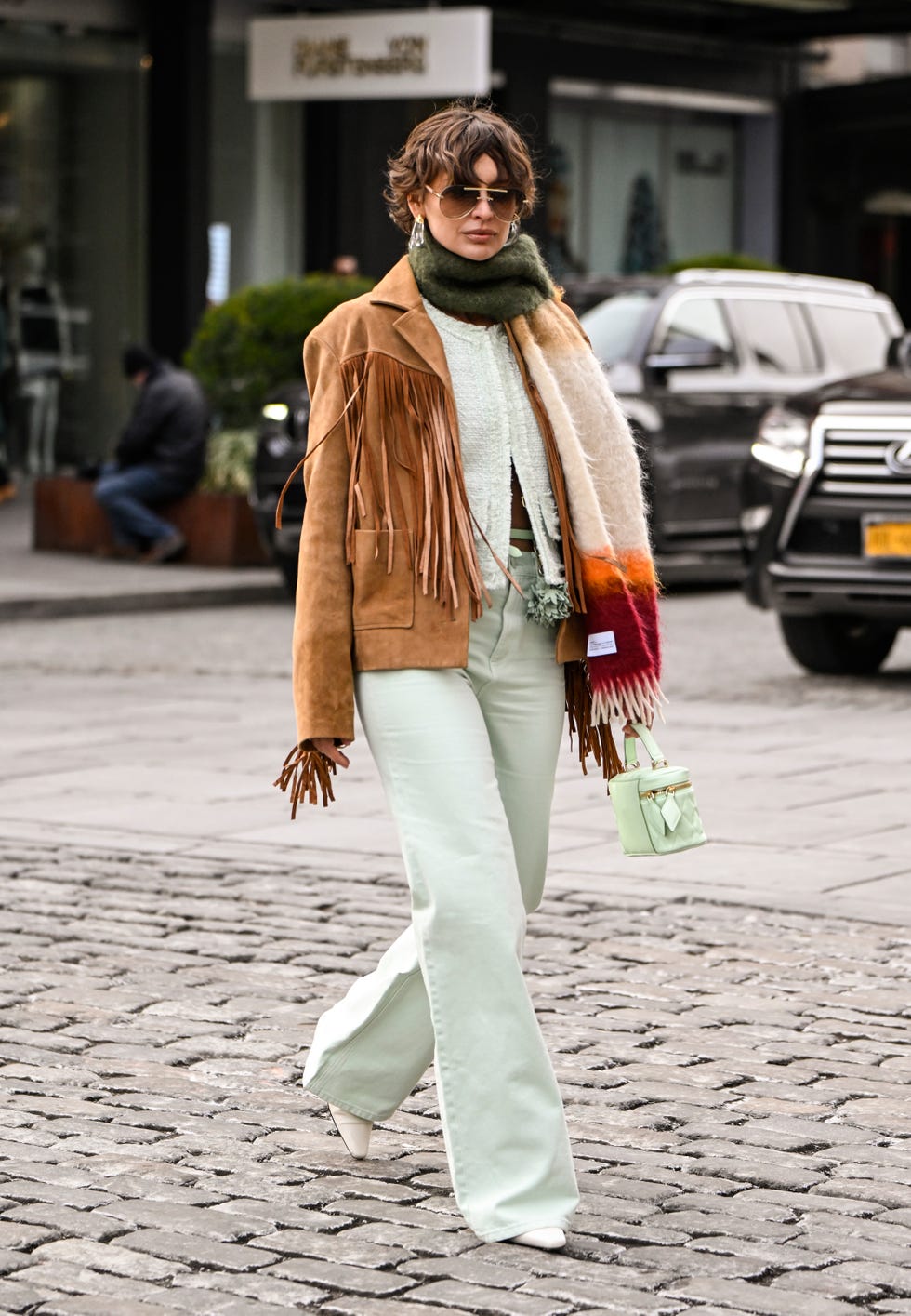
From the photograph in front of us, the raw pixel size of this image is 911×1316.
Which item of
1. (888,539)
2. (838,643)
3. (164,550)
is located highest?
(888,539)

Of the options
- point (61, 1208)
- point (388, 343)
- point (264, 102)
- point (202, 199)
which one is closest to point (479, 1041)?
point (61, 1208)

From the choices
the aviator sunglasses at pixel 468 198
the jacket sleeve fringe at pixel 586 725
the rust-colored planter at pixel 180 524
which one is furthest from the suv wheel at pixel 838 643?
the aviator sunglasses at pixel 468 198

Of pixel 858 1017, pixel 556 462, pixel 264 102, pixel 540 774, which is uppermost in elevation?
pixel 264 102

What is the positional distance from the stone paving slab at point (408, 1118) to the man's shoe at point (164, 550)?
1070cm

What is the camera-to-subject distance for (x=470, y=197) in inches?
154

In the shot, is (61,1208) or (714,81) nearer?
(61,1208)

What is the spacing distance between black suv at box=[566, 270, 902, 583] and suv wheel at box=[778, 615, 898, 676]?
10.9 ft

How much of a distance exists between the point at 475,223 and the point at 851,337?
13710 millimetres

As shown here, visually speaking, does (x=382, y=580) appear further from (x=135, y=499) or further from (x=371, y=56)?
(x=371, y=56)

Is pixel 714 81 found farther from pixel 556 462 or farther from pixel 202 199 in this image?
pixel 556 462

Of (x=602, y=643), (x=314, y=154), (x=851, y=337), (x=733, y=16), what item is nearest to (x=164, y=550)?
(x=851, y=337)

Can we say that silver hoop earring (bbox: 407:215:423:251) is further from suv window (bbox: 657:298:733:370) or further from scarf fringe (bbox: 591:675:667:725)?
suv window (bbox: 657:298:733:370)

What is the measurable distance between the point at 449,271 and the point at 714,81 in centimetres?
2480

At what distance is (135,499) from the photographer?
17.3 metres
